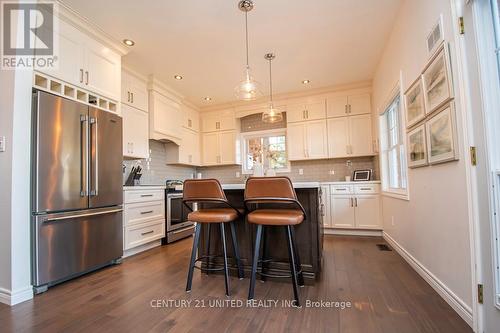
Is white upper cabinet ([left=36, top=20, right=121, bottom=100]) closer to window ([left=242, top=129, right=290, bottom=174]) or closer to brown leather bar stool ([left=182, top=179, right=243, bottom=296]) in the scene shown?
brown leather bar stool ([left=182, top=179, right=243, bottom=296])

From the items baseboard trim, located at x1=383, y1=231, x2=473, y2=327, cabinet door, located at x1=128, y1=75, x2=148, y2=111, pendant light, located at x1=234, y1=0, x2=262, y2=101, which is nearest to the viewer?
baseboard trim, located at x1=383, y1=231, x2=473, y2=327

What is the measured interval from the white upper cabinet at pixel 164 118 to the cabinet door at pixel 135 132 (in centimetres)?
13

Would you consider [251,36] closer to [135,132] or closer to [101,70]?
[101,70]

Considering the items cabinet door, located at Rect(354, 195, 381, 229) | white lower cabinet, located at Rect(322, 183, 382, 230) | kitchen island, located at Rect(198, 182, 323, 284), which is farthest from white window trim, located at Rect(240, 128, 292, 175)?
kitchen island, located at Rect(198, 182, 323, 284)

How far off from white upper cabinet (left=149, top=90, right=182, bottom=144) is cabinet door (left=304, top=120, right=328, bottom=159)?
2563mm

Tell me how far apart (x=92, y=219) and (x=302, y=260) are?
87.1 inches

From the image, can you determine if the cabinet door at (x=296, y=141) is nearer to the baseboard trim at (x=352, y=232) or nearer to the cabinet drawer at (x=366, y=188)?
the cabinet drawer at (x=366, y=188)

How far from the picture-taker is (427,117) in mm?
2016

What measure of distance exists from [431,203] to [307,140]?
2.90 m

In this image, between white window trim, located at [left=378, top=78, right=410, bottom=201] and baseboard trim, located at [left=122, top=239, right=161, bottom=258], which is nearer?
white window trim, located at [left=378, top=78, right=410, bottom=201]

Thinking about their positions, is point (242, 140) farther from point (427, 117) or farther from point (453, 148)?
point (453, 148)

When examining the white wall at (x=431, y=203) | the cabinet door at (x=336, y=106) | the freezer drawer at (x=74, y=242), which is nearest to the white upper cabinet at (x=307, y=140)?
the cabinet door at (x=336, y=106)

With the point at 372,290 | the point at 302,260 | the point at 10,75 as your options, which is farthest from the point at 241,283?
the point at 10,75

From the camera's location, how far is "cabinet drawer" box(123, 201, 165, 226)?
315 cm
